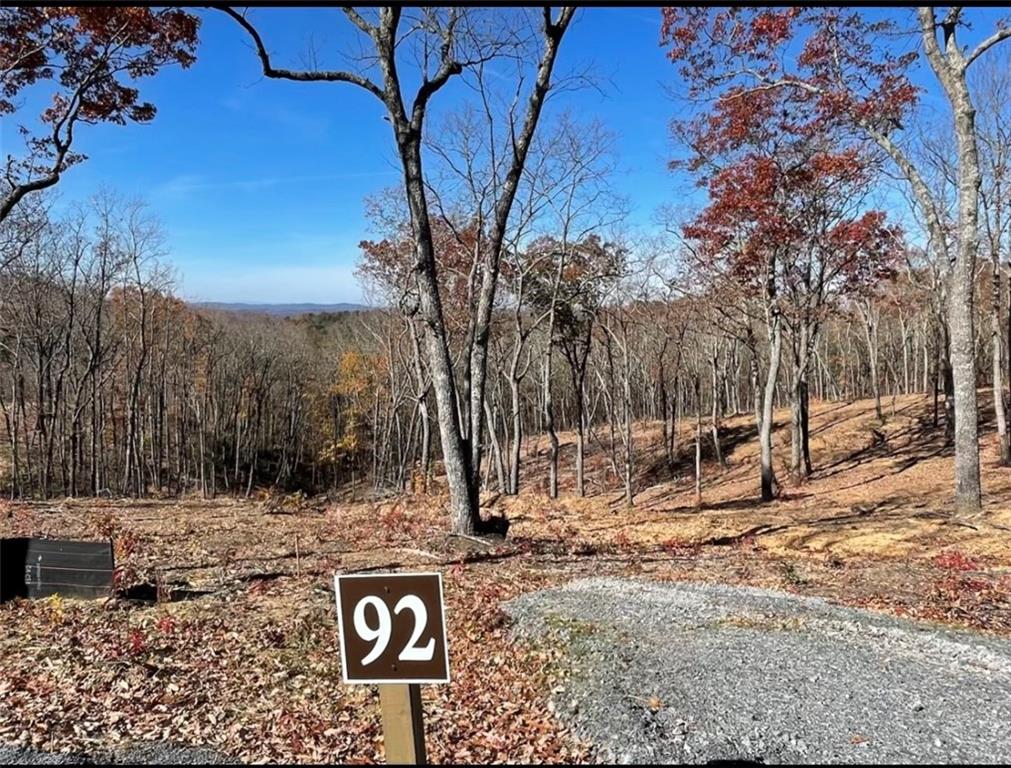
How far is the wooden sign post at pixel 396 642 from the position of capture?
226 centimetres

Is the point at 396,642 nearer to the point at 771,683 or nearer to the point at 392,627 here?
the point at 392,627

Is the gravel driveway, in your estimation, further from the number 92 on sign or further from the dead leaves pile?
the number 92 on sign

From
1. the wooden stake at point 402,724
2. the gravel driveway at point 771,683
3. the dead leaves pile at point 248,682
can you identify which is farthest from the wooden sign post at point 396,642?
the gravel driveway at point 771,683

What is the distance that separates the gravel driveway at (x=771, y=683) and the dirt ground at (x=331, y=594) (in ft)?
1.00

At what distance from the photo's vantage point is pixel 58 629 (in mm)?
5285

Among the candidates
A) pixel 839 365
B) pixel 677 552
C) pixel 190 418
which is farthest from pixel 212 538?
pixel 839 365

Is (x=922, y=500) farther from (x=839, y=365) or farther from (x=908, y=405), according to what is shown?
(x=839, y=365)

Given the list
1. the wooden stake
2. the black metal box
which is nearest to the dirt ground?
the black metal box

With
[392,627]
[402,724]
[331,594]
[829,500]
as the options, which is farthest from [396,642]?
[829,500]

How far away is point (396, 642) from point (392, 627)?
0.05 meters

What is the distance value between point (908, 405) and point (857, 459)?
338 inches

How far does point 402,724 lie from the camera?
2.32m

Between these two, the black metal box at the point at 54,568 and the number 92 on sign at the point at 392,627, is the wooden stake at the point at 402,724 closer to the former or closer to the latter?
the number 92 on sign at the point at 392,627

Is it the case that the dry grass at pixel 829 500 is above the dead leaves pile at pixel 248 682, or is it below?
below
